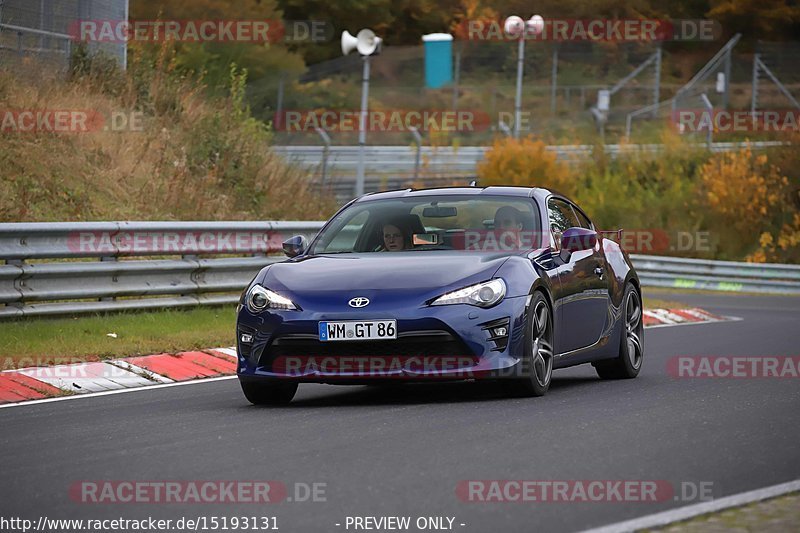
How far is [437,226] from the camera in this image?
36.6ft

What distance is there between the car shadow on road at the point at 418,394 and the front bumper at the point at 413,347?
36 cm

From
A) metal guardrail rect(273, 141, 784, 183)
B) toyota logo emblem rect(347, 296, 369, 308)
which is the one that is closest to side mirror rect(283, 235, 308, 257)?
toyota logo emblem rect(347, 296, 369, 308)

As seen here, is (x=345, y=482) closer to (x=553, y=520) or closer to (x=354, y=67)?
(x=553, y=520)

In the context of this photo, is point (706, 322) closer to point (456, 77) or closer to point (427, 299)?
point (427, 299)

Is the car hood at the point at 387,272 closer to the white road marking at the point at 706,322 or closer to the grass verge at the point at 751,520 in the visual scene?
the grass verge at the point at 751,520

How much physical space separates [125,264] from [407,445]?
7.23m

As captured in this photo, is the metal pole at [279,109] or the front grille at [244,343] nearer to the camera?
the front grille at [244,343]

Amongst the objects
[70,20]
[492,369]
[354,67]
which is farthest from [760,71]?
[492,369]

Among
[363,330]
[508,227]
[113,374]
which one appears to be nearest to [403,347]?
[363,330]

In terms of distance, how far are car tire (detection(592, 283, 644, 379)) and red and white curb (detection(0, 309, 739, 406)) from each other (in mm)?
3005

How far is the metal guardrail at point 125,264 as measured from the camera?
13.5m

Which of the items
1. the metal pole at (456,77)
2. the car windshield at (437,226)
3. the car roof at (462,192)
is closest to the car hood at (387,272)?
the car windshield at (437,226)

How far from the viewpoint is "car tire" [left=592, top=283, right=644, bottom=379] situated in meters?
12.2

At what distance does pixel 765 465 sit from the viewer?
25.0ft
